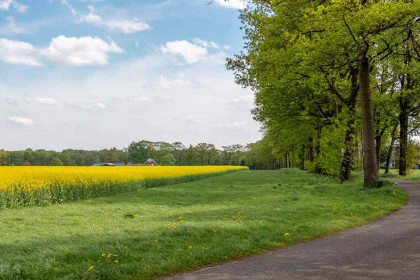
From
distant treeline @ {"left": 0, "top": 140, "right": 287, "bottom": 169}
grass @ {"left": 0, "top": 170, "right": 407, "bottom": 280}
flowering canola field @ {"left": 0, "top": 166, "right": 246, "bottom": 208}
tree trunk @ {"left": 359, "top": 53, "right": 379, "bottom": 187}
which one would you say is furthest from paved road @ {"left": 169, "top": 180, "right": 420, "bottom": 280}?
distant treeline @ {"left": 0, "top": 140, "right": 287, "bottom": 169}

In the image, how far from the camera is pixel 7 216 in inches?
644

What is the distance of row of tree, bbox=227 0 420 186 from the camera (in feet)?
62.4

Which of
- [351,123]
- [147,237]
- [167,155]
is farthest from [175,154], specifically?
[147,237]

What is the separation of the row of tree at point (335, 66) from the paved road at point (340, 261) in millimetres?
12049

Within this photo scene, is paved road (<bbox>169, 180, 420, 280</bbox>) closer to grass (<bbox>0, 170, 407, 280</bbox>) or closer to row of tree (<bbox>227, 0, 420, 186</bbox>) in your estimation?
grass (<bbox>0, 170, 407, 280</bbox>)

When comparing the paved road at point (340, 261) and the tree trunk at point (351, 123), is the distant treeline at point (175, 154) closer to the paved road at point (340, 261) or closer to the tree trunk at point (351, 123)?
the tree trunk at point (351, 123)

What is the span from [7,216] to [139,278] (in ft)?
39.9

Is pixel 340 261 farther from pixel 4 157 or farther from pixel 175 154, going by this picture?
pixel 175 154

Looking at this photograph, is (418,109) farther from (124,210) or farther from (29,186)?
(29,186)

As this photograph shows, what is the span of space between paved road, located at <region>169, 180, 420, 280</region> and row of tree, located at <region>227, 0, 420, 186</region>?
1205 centimetres

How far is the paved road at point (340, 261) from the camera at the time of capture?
6.68 m

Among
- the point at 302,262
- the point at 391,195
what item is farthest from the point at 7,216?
the point at 391,195

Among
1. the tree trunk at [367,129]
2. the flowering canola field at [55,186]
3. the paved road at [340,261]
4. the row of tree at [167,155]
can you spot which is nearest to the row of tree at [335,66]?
the tree trunk at [367,129]

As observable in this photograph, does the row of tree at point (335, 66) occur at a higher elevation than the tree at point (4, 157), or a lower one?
higher
